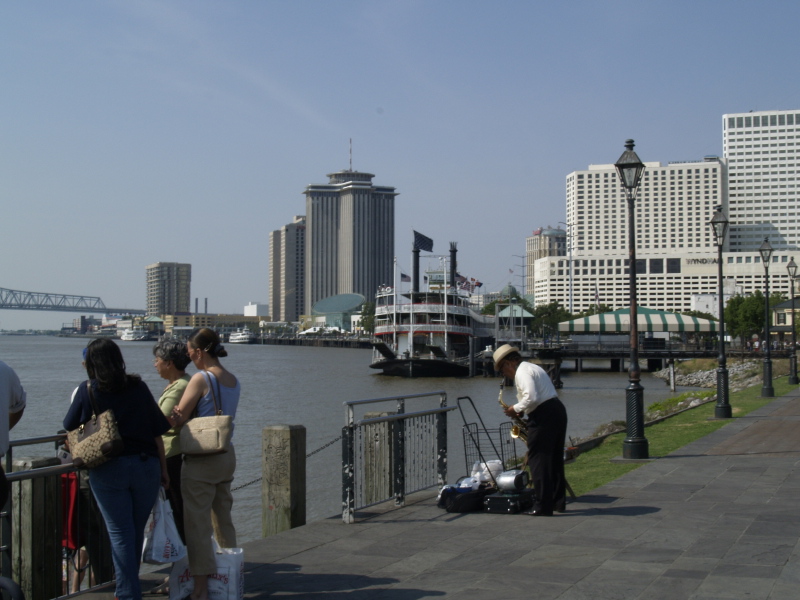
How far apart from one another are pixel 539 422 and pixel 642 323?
218 ft

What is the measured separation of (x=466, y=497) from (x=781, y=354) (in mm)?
65658

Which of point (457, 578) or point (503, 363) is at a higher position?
point (503, 363)

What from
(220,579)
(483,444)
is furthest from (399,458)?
(483,444)

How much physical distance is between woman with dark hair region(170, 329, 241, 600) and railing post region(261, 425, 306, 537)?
202 centimetres

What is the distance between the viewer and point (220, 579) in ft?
19.4

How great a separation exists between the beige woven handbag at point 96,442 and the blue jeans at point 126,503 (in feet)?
0.35

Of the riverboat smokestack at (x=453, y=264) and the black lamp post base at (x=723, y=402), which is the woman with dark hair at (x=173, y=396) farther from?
the riverboat smokestack at (x=453, y=264)

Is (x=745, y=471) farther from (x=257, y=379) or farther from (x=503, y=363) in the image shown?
(x=257, y=379)

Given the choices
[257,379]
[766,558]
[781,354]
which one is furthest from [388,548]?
[781,354]

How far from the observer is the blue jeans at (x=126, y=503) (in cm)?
536

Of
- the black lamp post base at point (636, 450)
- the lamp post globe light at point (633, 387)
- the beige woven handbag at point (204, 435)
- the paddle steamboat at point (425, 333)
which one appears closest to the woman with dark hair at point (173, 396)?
the beige woven handbag at point (204, 435)

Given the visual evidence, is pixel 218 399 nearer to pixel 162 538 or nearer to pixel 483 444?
pixel 162 538

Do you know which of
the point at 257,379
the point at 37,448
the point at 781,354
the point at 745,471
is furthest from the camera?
the point at 781,354

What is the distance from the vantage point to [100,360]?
5.28 m
